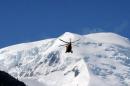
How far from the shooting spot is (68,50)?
147875 millimetres
